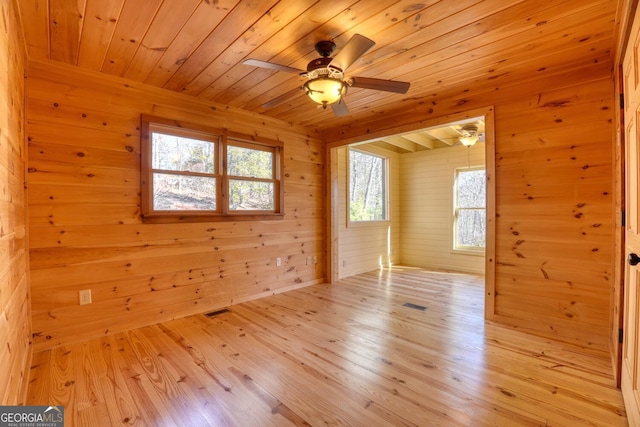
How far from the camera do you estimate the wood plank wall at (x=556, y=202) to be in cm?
241

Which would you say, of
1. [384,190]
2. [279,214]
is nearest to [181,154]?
[279,214]

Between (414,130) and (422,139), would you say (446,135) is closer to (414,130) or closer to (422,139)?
(422,139)

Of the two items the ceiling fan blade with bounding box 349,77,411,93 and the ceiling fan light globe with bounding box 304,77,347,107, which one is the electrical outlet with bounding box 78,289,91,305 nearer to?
the ceiling fan light globe with bounding box 304,77,347,107

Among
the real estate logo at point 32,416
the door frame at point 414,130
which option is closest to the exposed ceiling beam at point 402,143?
the door frame at point 414,130

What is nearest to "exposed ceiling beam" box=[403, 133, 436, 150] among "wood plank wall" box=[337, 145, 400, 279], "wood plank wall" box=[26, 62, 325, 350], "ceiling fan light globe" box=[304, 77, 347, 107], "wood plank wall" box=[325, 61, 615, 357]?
"wood plank wall" box=[337, 145, 400, 279]

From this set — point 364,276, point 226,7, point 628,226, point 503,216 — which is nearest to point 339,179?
point 364,276

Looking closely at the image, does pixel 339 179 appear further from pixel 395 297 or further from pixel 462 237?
pixel 462 237

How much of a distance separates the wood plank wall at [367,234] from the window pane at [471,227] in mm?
1272

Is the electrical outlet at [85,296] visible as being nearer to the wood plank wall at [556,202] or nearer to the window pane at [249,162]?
the window pane at [249,162]

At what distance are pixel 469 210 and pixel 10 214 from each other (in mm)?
6016

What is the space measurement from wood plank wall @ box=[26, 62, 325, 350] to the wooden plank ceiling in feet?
1.01

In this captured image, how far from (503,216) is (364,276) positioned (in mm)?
2639

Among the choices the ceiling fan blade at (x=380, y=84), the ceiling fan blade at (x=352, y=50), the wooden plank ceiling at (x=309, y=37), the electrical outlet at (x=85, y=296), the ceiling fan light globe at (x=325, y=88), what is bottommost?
the electrical outlet at (x=85, y=296)

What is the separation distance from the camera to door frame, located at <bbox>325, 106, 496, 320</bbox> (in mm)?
2963
